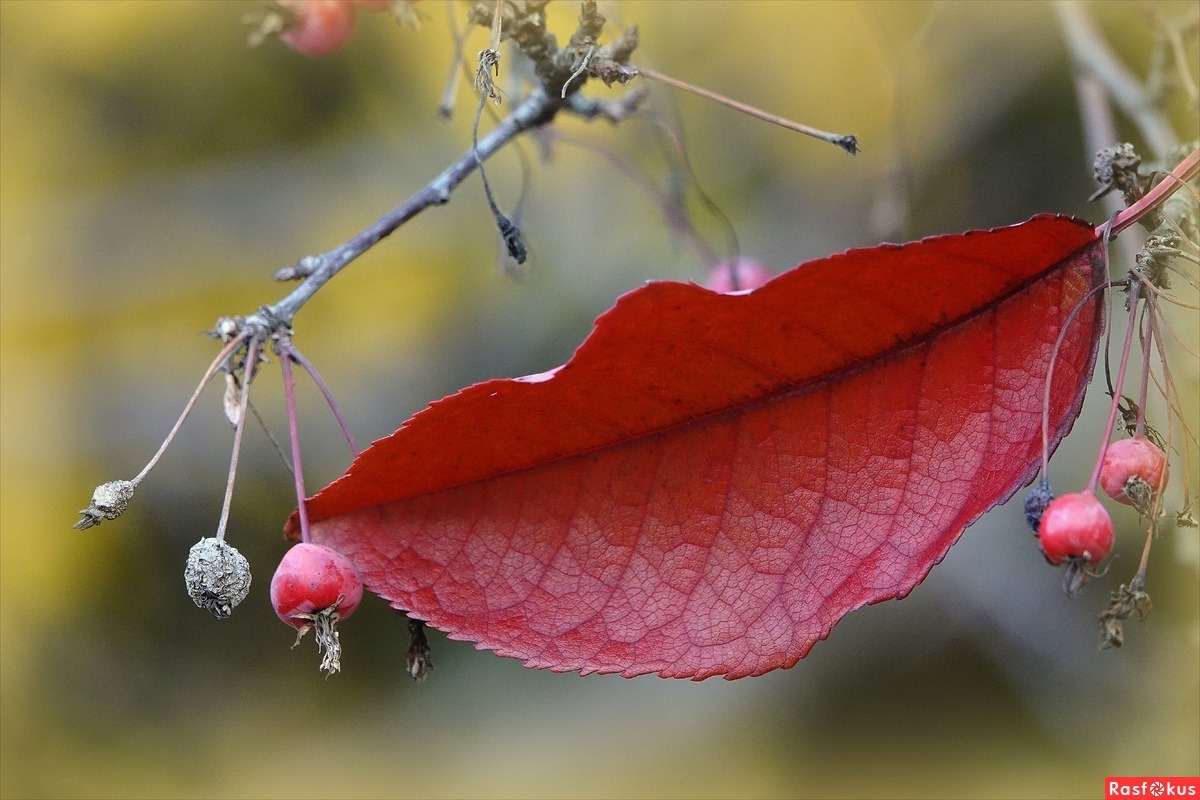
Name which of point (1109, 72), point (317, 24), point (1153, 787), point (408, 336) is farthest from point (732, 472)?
point (408, 336)

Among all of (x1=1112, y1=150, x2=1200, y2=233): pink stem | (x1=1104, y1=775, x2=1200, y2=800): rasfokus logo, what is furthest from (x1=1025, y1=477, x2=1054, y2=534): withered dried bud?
(x1=1104, y1=775, x2=1200, y2=800): rasfokus logo

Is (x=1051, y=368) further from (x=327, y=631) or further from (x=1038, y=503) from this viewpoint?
(x=327, y=631)

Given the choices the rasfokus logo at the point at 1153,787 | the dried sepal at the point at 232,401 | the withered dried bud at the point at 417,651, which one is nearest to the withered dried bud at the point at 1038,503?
the withered dried bud at the point at 417,651

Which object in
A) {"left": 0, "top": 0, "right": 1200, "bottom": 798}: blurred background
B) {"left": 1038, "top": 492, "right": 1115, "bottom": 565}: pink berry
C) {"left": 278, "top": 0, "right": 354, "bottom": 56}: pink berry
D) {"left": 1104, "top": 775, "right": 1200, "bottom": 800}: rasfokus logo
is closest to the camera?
{"left": 1038, "top": 492, "right": 1115, "bottom": 565}: pink berry

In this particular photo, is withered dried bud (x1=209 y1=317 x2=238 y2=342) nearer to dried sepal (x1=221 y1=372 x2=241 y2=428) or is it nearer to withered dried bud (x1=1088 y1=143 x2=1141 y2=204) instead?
dried sepal (x1=221 y1=372 x2=241 y2=428)

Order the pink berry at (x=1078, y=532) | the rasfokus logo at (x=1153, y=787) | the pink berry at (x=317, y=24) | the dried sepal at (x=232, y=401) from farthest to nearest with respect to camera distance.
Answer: the rasfokus logo at (x=1153, y=787) < the pink berry at (x=317, y=24) < the dried sepal at (x=232, y=401) < the pink berry at (x=1078, y=532)

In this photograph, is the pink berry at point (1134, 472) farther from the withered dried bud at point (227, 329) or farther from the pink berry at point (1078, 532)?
the withered dried bud at point (227, 329)
